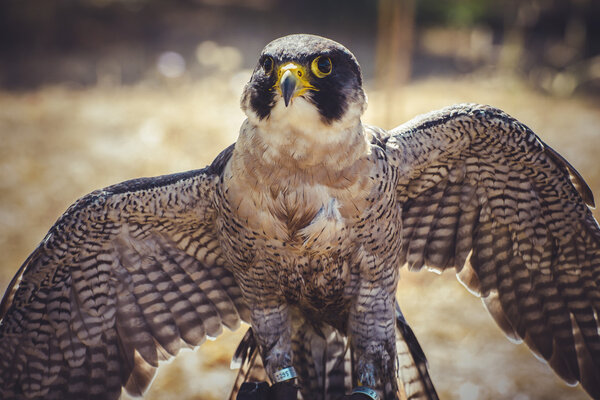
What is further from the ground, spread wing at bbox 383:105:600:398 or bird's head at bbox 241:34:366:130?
bird's head at bbox 241:34:366:130

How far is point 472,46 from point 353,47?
9.61 feet

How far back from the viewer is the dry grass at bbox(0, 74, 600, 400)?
4344 millimetres

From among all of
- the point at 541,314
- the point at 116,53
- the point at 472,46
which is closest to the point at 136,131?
the point at 116,53

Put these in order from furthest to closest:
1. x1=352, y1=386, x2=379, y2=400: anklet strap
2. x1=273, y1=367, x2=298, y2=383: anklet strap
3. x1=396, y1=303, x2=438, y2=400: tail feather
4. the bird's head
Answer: x1=396, y1=303, x2=438, y2=400: tail feather, x1=273, y1=367, x2=298, y2=383: anklet strap, x1=352, y1=386, x2=379, y2=400: anklet strap, the bird's head

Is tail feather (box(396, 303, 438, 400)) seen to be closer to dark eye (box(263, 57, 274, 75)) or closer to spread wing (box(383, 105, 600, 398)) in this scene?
spread wing (box(383, 105, 600, 398))

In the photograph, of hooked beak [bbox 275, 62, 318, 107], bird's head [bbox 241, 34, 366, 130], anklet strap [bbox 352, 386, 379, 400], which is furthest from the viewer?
anklet strap [bbox 352, 386, 379, 400]

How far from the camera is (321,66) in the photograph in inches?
92.7

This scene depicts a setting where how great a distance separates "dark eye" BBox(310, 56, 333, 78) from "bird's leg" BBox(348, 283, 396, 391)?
1112mm

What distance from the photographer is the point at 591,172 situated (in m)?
7.21

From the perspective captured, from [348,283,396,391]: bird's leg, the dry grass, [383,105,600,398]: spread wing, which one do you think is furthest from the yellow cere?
the dry grass

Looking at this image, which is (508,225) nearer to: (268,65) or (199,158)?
(268,65)

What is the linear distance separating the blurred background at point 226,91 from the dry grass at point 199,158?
0.06 feet

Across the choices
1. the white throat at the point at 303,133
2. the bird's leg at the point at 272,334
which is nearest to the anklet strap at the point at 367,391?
the bird's leg at the point at 272,334

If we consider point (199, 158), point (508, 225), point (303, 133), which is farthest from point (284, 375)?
point (199, 158)
